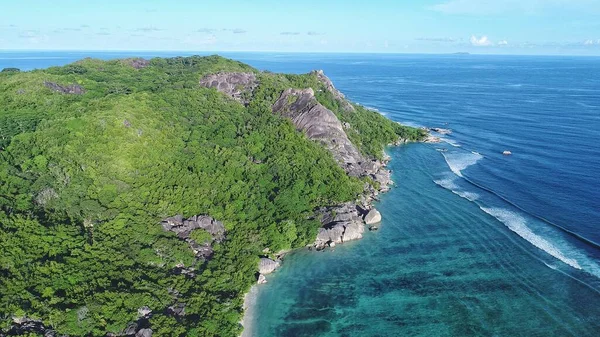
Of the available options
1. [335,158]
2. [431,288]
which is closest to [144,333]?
[431,288]

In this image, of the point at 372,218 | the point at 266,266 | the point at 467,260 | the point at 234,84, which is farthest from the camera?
the point at 234,84

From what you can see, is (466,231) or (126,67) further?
(126,67)

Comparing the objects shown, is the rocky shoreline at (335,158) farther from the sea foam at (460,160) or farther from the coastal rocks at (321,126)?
the sea foam at (460,160)

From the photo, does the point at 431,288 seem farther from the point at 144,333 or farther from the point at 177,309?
the point at 144,333

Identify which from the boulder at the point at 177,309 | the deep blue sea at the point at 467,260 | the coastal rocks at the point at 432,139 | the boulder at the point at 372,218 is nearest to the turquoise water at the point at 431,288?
the deep blue sea at the point at 467,260

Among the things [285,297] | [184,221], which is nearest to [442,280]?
[285,297]

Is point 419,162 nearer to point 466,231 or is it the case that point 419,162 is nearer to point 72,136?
point 466,231
